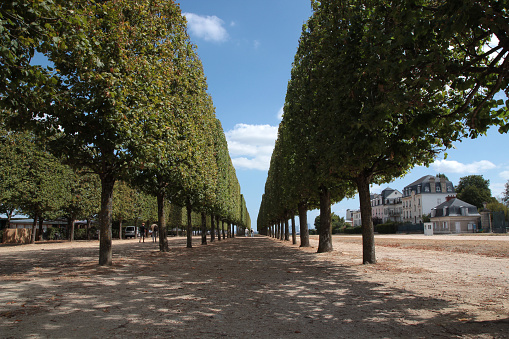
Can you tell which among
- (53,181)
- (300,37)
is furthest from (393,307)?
(53,181)

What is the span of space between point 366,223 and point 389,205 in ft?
409

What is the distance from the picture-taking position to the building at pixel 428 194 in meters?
101

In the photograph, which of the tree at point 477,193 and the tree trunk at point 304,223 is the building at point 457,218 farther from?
the tree trunk at point 304,223

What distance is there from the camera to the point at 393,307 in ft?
20.6

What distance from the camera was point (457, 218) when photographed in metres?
72.9

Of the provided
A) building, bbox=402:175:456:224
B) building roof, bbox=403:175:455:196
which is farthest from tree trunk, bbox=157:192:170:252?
building roof, bbox=403:175:455:196

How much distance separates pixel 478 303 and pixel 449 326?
6.48 ft

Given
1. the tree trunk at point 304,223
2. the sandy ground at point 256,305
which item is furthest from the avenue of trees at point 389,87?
the tree trunk at point 304,223

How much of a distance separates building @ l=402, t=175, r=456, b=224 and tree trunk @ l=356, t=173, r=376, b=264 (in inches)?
3845

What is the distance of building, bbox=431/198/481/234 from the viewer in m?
71.4

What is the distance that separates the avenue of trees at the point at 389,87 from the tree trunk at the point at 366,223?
38mm

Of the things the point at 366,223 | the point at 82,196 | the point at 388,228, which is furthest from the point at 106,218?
the point at 388,228

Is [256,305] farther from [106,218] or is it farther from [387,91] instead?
[106,218]

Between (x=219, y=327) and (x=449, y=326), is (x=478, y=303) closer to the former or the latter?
(x=449, y=326)
